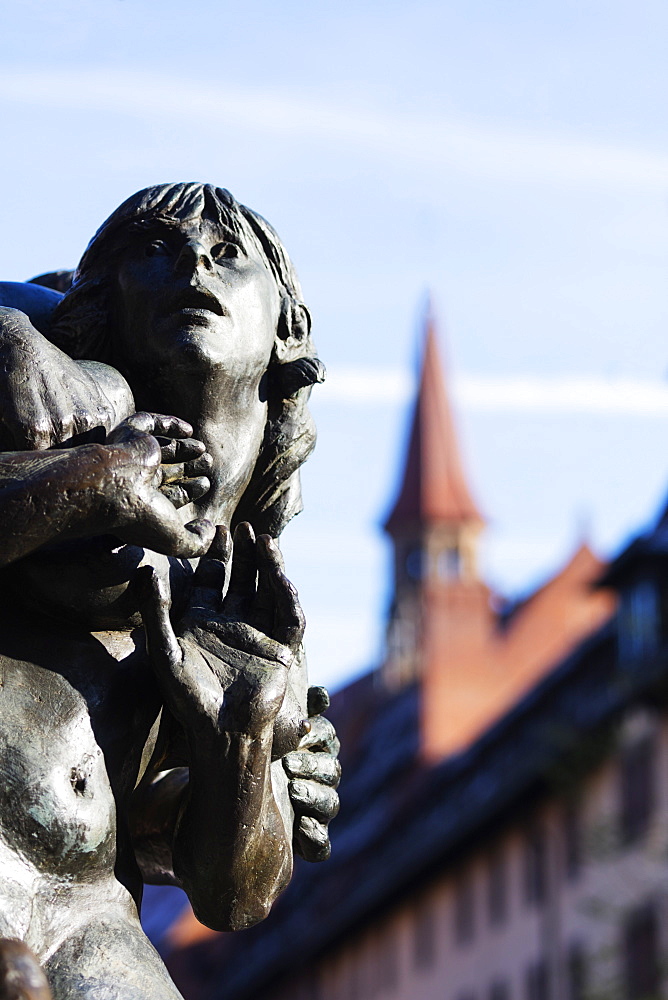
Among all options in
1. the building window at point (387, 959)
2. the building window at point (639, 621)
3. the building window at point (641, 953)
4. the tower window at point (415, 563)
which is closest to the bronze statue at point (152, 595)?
the building window at point (641, 953)

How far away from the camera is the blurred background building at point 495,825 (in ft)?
142

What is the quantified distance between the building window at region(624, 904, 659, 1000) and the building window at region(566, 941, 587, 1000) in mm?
1746

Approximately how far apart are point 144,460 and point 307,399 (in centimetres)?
75

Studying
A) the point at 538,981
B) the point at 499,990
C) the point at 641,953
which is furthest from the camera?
the point at 499,990

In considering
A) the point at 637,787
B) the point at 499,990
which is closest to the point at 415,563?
the point at 499,990

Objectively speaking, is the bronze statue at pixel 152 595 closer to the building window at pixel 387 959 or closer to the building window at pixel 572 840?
the building window at pixel 572 840

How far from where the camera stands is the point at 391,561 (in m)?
91.9

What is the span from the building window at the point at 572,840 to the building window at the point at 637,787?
194 centimetres

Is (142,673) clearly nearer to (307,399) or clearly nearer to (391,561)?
(307,399)

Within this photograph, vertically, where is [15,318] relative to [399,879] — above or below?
above

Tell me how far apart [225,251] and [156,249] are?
0.14 metres

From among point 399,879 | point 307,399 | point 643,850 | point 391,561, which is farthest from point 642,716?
point 391,561

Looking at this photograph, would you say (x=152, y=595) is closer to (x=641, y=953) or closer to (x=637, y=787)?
(x=641, y=953)

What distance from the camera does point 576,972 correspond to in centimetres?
4469
